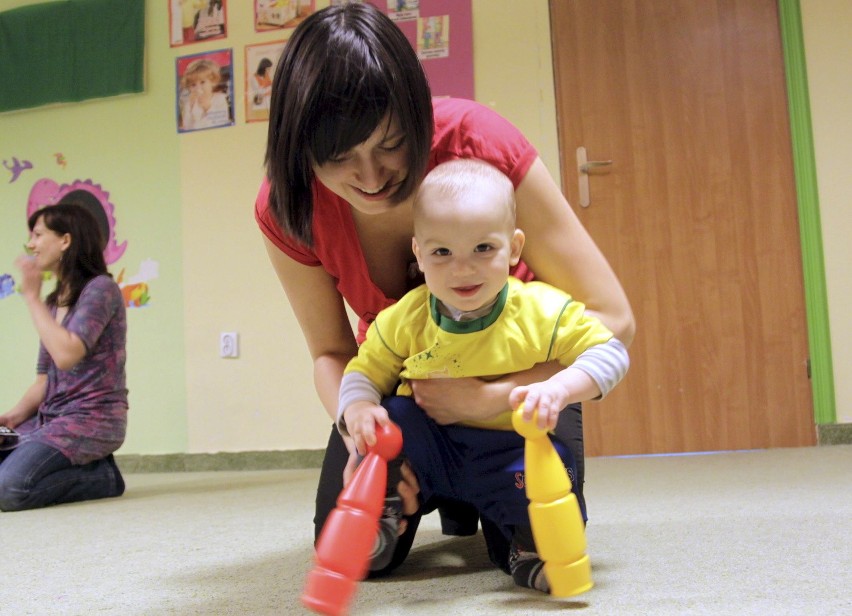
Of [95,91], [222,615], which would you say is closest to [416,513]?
[222,615]

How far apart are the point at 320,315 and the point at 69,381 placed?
1.30m

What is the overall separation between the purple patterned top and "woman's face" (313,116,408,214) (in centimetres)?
147

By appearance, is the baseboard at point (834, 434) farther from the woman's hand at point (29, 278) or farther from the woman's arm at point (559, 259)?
the woman's hand at point (29, 278)

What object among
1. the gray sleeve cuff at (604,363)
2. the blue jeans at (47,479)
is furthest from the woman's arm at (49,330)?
the gray sleeve cuff at (604,363)

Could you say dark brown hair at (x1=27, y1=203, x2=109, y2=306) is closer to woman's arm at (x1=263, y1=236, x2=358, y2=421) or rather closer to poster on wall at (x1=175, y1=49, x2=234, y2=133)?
poster on wall at (x1=175, y1=49, x2=234, y2=133)

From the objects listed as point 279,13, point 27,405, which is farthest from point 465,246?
point 279,13

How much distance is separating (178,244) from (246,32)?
2.83 feet

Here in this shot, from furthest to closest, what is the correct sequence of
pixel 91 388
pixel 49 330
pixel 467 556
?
pixel 91 388
pixel 49 330
pixel 467 556

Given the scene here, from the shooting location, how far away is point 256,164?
314 cm

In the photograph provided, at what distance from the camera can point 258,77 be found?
3.14 meters

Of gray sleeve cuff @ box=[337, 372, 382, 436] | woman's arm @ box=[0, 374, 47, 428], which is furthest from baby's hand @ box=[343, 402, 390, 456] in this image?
woman's arm @ box=[0, 374, 47, 428]

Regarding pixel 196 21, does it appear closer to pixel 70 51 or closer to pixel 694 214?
pixel 70 51

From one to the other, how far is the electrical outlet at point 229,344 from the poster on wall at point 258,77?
83 centimetres

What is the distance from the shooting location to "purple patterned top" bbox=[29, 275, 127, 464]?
7.11 feet
